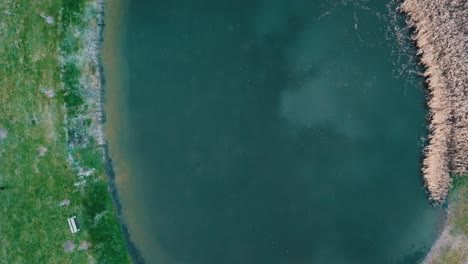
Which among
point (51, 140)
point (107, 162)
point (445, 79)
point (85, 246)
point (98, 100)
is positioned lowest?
point (85, 246)

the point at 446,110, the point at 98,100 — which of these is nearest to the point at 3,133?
the point at 98,100

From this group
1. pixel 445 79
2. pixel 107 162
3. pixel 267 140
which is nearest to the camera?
pixel 445 79

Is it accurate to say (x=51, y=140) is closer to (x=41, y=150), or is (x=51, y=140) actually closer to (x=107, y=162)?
(x=41, y=150)

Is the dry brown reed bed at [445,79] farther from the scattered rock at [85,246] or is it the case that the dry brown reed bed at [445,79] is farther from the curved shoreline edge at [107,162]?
the scattered rock at [85,246]

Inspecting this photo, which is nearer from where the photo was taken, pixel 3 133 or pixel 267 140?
pixel 3 133

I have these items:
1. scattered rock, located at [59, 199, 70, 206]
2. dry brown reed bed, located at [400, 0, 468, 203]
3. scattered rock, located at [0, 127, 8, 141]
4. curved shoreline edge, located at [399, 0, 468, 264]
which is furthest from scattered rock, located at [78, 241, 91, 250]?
dry brown reed bed, located at [400, 0, 468, 203]

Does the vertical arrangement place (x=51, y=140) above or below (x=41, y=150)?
above
